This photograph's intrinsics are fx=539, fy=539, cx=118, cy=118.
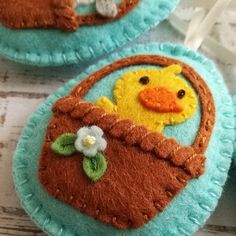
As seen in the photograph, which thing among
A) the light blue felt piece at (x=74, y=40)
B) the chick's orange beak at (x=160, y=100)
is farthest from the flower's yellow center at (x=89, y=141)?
the light blue felt piece at (x=74, y=40)

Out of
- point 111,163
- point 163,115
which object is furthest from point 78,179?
point 163,115

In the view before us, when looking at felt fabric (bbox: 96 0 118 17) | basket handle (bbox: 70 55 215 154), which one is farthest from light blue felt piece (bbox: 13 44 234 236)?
felt fabric (bbox: 96 0 118 17)

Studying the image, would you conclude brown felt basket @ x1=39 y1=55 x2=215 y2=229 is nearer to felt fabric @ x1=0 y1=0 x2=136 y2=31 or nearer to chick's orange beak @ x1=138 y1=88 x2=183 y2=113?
chick's orange beak @ x1=138 y1=88 x2=183 y2=113

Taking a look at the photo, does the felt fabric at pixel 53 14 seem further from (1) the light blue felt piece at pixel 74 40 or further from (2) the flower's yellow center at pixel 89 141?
(2) the flower's yellow center at pixel 89 141

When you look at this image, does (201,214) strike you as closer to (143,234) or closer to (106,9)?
(143,234)

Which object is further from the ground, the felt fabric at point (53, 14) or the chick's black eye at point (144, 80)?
the felt fabric at point (53, 14)

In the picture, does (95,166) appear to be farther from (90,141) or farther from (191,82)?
(191,82)
